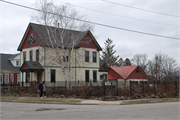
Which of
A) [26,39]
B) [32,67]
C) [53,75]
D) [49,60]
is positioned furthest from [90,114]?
[26,39]

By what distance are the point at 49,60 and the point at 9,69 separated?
17.5 meters

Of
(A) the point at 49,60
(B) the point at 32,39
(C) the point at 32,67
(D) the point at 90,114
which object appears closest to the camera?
(D) the point at 90,114

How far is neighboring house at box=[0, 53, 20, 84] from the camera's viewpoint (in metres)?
44.8

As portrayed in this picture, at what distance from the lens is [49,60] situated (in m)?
32.3

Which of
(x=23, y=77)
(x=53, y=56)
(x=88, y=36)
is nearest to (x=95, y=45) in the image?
(x=88, y=36)

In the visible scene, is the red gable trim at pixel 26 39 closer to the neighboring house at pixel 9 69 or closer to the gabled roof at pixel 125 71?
the neighboring house at pixel 9 69

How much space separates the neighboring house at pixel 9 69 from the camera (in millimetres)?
44775

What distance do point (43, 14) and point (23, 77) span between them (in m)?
13.4

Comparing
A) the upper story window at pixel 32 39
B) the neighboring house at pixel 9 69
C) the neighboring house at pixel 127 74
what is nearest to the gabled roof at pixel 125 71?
the neighboring house at pixel 127 74

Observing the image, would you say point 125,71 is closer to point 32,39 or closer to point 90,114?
point 32,39

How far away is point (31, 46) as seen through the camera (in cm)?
3416

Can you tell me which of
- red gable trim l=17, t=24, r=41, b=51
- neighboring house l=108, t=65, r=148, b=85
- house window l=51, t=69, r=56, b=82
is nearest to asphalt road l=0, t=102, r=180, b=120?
house window l=51, t=69, r=56, b=82

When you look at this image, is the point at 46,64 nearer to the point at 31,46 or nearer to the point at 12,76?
the point at 31,46

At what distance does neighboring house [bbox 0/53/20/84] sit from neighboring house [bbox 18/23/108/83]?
11.6 m
